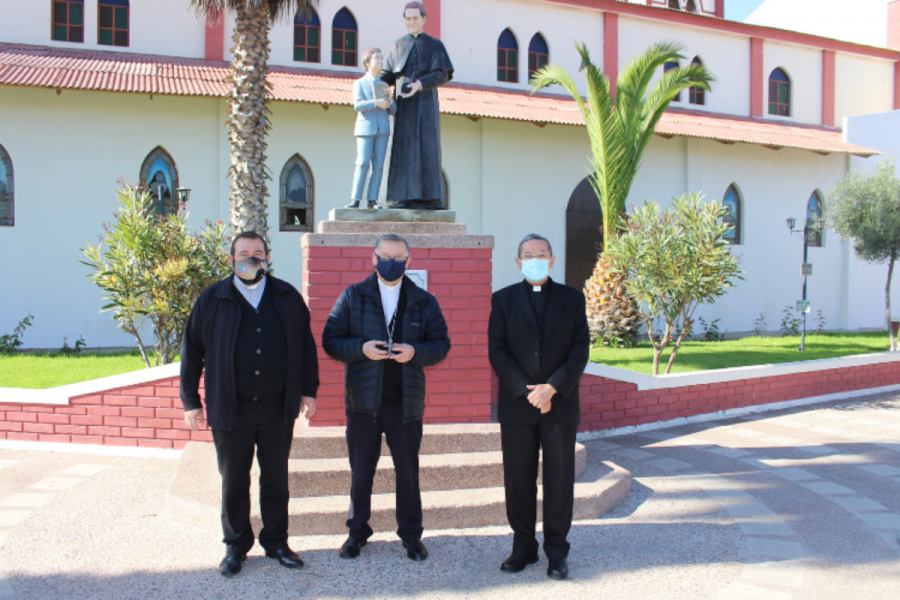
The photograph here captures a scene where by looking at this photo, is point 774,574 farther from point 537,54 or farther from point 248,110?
point 537,54

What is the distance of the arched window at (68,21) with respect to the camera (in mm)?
14703

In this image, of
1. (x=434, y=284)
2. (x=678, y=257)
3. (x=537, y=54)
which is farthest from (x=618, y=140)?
(x=434, y=284)

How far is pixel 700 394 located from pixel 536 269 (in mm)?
5693

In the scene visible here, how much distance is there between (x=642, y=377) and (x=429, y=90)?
4467 millimetres

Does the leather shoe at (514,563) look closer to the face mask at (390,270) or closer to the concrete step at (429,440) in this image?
the concrete step at (429,440)

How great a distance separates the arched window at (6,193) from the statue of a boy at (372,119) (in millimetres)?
11241

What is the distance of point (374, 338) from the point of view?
406cm

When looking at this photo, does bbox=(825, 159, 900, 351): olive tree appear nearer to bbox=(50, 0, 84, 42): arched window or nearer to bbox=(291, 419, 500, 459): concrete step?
bbox=(291, 419, 500, 459): concrete step

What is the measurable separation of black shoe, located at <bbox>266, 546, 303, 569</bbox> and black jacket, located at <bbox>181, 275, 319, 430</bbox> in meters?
0.77

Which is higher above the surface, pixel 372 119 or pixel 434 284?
pixel 372 119

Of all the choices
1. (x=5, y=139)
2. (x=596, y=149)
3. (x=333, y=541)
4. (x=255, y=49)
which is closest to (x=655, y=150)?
(x=596, y=149)

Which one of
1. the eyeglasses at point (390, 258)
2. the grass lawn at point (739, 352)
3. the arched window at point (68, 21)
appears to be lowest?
the grass lawn at point (739, 352)

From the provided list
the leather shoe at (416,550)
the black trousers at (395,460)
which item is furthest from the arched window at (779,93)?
the leather shoe at (416,550)

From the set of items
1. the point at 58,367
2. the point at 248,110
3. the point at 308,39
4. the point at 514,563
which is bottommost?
the point at 514,563
